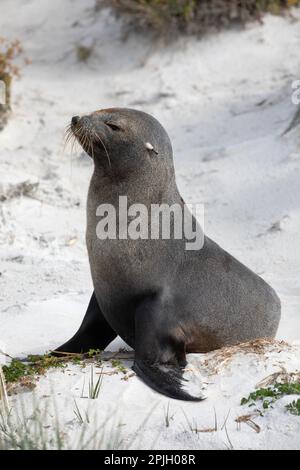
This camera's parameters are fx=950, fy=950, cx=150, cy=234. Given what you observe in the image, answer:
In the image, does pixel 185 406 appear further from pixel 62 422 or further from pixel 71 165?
pixel 71 165

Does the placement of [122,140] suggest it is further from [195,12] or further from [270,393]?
[195,12]

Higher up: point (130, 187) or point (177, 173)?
point (130, 187)

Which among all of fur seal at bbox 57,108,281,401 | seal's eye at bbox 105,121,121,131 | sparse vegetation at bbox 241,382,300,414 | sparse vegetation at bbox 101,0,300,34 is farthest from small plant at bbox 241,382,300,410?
sparse vegetation at bbox 101,0,300,34

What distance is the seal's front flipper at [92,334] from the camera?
5.25 metres

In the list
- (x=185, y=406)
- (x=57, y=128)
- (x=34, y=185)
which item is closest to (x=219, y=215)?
(x=34, y=185)

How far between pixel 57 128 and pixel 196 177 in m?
1.81

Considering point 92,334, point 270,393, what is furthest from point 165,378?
point 92,334

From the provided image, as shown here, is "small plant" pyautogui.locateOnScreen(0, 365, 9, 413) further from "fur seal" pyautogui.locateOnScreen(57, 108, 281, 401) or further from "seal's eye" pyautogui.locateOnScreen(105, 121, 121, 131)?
"seal's eye" pyautogui.locateOnScreen(105, 121, 121, 131)

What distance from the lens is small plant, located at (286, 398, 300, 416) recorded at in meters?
4.18

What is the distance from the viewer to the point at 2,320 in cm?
602

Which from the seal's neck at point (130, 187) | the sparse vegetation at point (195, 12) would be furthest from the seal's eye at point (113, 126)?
the sparse vegetation at point (195, 12)

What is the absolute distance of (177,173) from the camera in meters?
8.94

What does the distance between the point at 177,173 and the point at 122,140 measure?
12.9 ft
